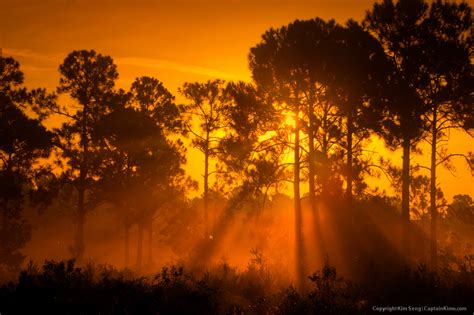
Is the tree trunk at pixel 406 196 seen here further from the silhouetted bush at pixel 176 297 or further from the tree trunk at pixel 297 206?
the silhouetted bush at pixel 176 297

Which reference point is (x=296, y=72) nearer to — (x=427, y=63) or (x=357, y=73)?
(x=357, y=73)

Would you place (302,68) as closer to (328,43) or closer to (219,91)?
(328,43)

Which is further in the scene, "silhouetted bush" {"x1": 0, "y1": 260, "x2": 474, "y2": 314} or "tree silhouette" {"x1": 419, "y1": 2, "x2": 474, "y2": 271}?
"tree silhouette" {"x1": 419, "y1": 2, "x2": 474, "y2": 271}

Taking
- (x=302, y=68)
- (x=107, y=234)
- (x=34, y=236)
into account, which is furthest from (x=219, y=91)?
(x=34, y=236)

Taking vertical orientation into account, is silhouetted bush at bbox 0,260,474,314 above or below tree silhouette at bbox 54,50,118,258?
below

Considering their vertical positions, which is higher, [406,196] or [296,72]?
[296,72]

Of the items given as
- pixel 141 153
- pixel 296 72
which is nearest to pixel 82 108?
pixel 141 153

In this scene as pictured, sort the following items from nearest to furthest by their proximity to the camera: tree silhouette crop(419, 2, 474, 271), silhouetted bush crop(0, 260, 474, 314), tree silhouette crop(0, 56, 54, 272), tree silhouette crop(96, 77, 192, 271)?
1. silhouetted bush crop(0, 260, 474, 314)
2. tree silhouette crop(419, 2, 474, 271)
3. tree silhouette crop(0, 56, 54, 272)
4. tree silhouette crop(96, 77, 192, 271)

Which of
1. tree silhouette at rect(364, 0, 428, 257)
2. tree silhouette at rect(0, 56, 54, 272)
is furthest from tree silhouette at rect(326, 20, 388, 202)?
tree silhouette at rect(0, 56, 54, 272)

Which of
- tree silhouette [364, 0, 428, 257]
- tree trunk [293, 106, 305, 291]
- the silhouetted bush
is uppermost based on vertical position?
tree silhouette [364, 0, 428, 257]

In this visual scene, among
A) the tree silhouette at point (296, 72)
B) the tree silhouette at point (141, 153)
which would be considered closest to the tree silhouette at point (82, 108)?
the tree silhouette at point (141, 153)

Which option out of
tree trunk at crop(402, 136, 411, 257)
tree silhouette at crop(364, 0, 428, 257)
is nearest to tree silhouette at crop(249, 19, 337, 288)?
tree silhouette at crop(364, 0, 428, 257)

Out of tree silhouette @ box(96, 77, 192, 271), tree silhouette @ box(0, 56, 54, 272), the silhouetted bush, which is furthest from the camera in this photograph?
tree silhouette @ box(96, 77, 192, 271)

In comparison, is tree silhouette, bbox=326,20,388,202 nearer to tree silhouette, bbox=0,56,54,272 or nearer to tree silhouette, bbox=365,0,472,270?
tree silhouette, bbox=365,0,472,270
